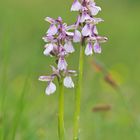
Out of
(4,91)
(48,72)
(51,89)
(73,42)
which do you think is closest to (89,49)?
(73,42)

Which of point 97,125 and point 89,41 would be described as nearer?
point 89,41

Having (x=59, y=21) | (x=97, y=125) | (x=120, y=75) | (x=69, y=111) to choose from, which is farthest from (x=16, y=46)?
(x=59, y=21)

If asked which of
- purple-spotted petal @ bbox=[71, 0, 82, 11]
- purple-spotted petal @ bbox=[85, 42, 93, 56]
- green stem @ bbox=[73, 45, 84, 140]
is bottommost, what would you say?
green stem @ bbox=[73, 45, 84, 140]

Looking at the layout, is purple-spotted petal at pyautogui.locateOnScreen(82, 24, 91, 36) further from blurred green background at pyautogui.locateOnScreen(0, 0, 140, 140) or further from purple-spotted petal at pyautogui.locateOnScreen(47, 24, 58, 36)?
blurred green background at pyautogui.locateOnScreen(0, 0, 140, 140)

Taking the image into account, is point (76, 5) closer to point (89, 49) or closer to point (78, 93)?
point (89, 49)

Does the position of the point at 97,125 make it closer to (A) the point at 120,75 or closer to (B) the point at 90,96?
(B) the point at 90,96

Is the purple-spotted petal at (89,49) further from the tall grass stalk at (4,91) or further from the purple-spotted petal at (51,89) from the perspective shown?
the tall grass stalk at (4,91)

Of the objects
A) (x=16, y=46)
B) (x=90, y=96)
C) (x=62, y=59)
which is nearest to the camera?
(x=62, y=59)

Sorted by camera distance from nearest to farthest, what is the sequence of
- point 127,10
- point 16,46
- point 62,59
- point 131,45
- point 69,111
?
point 62,59, point 69,111, point 16,46, point 131,45, point 127,10

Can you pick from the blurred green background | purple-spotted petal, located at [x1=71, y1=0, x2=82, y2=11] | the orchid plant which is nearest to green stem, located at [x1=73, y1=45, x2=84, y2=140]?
the orchid plant
